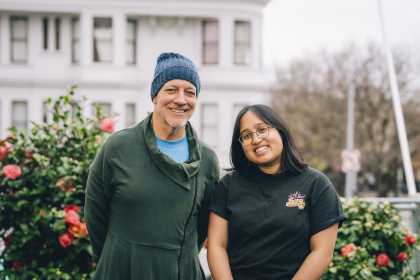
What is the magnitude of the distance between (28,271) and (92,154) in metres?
1.10

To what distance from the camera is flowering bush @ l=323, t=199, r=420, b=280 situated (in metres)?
6.61

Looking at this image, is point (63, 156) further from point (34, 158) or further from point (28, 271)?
point (28, 271)

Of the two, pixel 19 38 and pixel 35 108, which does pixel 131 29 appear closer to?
pixel 19 38

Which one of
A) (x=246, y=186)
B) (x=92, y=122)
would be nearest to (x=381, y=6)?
(x=92, y=122)

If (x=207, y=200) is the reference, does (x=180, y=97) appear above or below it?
above

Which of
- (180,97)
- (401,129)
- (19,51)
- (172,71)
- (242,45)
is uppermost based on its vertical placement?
(242,45)

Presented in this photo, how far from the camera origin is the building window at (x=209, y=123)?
35.6 meters

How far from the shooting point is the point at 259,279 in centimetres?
421

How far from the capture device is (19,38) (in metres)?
36.4

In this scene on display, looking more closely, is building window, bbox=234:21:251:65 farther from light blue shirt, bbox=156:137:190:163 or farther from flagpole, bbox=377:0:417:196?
light blue shirt, bbox=156:137:190:163

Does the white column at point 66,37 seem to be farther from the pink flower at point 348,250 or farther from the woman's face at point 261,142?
the woman's face at point 261,142

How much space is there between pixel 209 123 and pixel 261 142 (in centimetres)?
3158

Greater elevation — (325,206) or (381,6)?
(381,6)

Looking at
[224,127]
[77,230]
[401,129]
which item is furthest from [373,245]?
[224,127]
